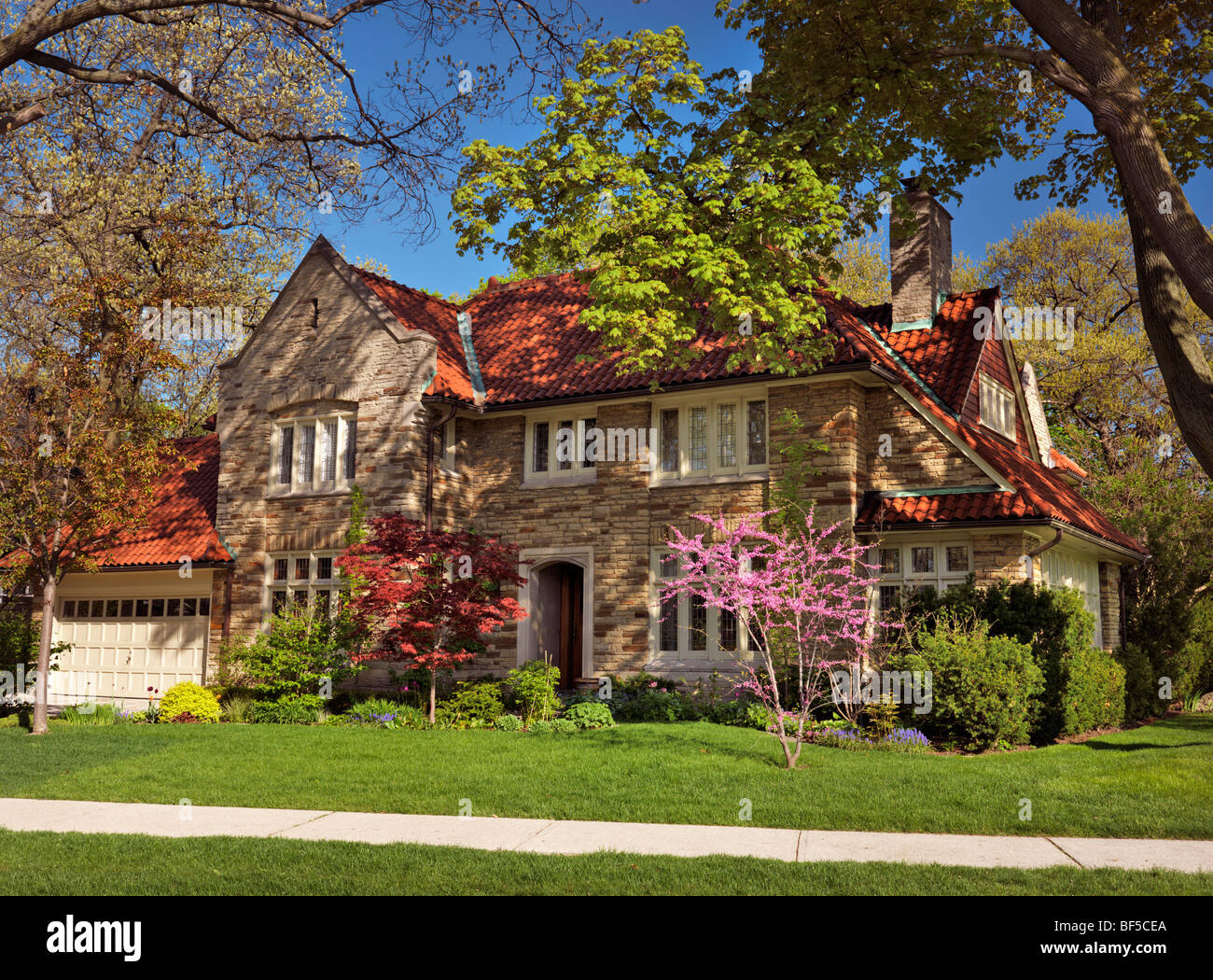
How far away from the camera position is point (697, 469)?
1844 centimetres

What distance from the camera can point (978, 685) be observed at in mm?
13812

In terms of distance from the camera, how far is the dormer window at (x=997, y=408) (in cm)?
1942

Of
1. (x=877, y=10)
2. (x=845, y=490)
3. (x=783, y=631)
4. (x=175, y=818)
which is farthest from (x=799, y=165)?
(x=175, y=818)

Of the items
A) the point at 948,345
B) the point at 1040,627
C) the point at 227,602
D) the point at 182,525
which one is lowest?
the point at 1040,627

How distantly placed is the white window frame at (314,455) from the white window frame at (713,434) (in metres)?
6.27

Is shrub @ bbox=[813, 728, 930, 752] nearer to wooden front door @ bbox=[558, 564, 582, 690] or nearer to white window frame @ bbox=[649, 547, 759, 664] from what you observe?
white window frame @ bbox=[649, 547, 759, 664]

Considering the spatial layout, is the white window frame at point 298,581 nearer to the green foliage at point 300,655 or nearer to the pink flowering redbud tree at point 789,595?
the green foliage at point 300,655

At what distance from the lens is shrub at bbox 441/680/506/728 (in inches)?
640

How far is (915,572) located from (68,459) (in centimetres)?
1399

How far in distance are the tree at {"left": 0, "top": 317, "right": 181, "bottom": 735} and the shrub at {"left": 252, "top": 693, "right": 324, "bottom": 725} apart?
3.45 metres

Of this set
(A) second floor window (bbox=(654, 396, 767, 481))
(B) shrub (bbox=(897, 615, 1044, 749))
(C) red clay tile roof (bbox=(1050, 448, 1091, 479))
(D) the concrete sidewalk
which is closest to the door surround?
(A) second floor window (bbox=(654, 396, 767, 481))

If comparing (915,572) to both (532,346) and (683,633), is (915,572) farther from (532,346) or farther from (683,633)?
(532,346)

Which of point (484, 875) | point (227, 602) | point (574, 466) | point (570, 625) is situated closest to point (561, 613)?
point (570, 625)

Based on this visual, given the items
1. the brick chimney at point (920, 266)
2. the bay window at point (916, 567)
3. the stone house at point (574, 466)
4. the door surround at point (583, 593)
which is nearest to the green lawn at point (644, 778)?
the bay window at point (916, 567)
